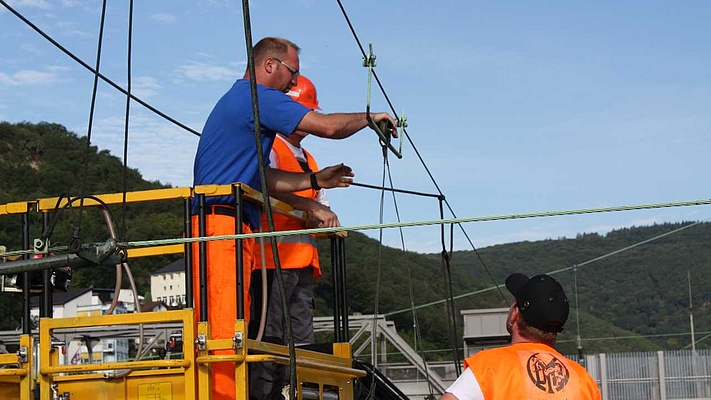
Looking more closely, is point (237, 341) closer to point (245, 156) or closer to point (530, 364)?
point (245, 156)

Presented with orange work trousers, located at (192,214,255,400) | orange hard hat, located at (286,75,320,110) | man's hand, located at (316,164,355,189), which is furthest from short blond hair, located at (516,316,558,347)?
orange hard hat, located at (286,75,320,110)

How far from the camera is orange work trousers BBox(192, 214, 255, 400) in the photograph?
4945 millimetres

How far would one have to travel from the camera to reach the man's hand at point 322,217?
20.2ft

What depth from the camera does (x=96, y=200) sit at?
518 cm

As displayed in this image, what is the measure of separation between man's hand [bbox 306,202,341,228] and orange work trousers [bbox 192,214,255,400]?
897mm

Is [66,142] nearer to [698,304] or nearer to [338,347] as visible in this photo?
[698,304]

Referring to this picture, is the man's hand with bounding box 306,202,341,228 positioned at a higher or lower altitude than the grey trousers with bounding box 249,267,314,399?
higher

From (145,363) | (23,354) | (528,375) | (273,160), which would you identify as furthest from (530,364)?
Answer: (273,160)

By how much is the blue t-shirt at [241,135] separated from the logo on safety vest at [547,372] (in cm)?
180

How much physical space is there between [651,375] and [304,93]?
78.1ft

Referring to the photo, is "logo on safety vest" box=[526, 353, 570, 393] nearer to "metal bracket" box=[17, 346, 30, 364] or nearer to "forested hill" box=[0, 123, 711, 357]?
"metal bracket" box=[17, 346, 30, 364]

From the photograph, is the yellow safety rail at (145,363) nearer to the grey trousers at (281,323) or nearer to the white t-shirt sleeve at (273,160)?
the grey trousers at (281,323)

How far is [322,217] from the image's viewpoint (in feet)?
20.1

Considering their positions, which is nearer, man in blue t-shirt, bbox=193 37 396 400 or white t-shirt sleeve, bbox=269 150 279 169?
man in blue t-shirt, bbox=193 37 396 400
